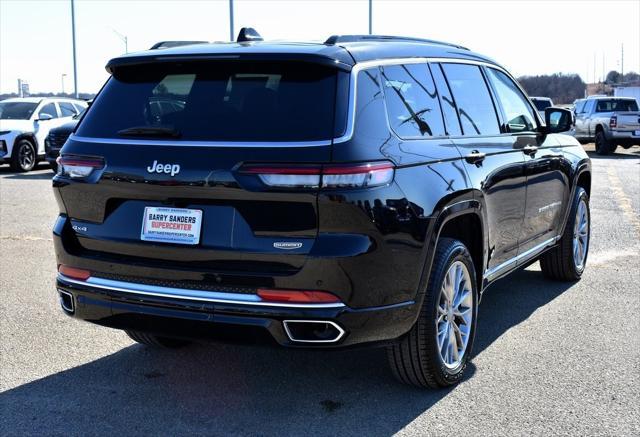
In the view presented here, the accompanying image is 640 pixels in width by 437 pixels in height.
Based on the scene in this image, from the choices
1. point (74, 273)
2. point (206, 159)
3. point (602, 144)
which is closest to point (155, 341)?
point (74, 273)

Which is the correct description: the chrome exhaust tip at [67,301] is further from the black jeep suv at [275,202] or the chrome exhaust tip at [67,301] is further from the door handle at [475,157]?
the door handle at [475,157]

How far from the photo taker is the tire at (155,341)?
5.05m

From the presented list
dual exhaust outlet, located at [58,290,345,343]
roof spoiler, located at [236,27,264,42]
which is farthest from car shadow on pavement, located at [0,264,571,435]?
roof spoiler, located at [236,27,264,42]

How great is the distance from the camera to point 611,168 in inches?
823

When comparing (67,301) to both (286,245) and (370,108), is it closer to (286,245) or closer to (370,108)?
(286,245)

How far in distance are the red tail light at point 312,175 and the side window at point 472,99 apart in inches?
56.1

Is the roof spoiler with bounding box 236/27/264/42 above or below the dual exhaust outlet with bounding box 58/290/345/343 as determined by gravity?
above

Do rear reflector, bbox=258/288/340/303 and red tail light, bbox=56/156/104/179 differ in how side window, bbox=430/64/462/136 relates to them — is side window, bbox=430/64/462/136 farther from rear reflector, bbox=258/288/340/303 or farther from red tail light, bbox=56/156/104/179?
red tail light, bbox=56/156/104/179

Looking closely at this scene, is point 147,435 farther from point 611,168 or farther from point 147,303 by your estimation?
point 611,168

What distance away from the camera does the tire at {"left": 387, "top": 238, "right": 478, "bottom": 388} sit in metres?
4.20

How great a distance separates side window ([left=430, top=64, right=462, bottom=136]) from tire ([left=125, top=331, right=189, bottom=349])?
6.95 ft

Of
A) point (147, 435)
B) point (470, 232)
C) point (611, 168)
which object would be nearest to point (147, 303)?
point (147, 435)

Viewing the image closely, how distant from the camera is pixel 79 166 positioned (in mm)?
4176

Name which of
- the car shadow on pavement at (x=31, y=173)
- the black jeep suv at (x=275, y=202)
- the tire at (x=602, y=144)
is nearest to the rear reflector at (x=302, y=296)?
the black jeep suv at (x=275, y=202)
